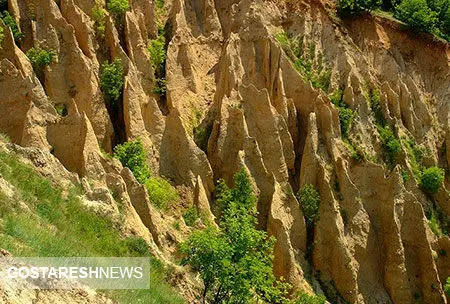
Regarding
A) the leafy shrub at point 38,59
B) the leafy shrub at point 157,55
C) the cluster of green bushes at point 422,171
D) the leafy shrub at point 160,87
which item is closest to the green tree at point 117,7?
the leafy shrub at point 157,55

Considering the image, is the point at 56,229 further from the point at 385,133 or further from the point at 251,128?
the point at 385,133

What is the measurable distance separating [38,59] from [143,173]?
7.85 m

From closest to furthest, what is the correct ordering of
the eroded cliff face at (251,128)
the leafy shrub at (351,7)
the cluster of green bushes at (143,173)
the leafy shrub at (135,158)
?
the cluster of green bushes at (143,173) < the leafy shrub at (135,158) < the eroded cliff face at (251,128) < the leafy shrub at (351,7)

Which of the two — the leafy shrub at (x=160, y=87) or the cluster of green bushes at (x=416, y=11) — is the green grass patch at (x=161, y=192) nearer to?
the leafy shrub at (x=160, y=87)

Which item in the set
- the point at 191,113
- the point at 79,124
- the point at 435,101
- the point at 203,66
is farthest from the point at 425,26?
the point at 79,124

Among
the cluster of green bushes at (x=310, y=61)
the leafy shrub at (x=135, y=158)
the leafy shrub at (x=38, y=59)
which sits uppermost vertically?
the cluster of green bushes at (x=310, y=61)

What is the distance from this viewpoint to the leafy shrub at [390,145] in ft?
114

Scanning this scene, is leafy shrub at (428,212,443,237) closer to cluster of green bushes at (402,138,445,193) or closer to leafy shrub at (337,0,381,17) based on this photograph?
cluster of green bushes at (402,138,445,193)

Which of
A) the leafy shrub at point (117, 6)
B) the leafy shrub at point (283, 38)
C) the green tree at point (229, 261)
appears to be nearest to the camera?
A: the green tree at point (229, 261)

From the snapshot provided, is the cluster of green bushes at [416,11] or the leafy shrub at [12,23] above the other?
the cluster of green bushes at [416,11]

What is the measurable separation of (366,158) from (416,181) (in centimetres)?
385

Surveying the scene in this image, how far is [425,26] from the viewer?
41.1 metres

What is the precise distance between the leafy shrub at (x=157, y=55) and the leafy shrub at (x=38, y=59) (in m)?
6.54

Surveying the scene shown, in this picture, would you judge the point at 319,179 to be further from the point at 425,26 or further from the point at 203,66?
the point at 425,26
